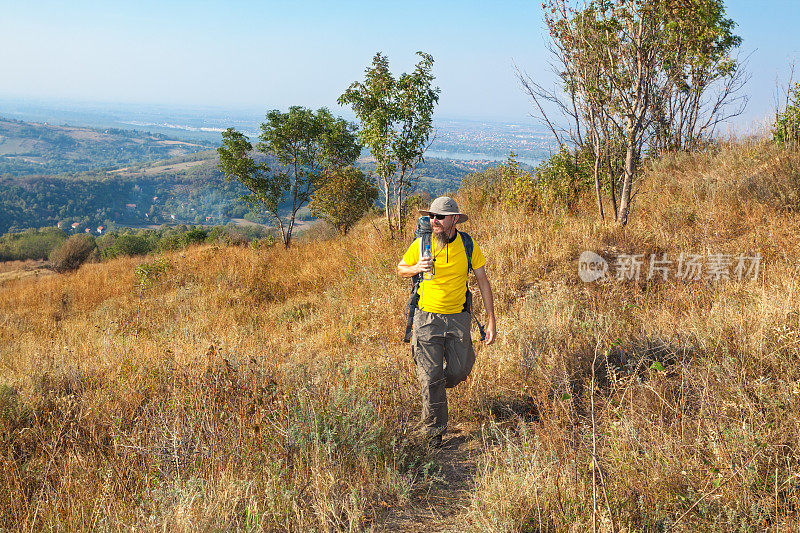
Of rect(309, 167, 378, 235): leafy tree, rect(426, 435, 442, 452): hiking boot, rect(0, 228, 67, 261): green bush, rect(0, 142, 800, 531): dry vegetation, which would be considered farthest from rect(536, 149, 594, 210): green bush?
rect(0, 228, 67, 261): green bush

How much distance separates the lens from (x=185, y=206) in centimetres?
17288

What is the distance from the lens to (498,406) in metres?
3.65

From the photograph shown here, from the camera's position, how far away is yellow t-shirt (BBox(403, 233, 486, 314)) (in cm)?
327

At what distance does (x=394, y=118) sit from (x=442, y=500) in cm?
839

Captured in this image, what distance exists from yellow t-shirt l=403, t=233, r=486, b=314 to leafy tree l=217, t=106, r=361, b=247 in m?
20.0

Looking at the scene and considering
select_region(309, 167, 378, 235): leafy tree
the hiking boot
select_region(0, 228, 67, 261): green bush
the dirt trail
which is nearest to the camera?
the dirt trail

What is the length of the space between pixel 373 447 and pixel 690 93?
1338 cm

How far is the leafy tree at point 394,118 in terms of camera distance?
370 inches

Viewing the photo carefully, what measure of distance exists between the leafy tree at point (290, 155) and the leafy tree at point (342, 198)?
1524mm

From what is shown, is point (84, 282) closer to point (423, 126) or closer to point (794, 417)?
point (423, 126)

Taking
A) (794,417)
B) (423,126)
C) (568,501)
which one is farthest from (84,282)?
(794,417)

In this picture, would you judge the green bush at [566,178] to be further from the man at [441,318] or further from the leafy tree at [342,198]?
the leafy tree at [342,198]

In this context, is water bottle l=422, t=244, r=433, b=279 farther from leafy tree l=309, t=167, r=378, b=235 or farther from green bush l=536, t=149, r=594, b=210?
leafy tree l=309, t=167, r=378, b=235

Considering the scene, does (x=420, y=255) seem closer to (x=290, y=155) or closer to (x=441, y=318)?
(x=441, y=318)
